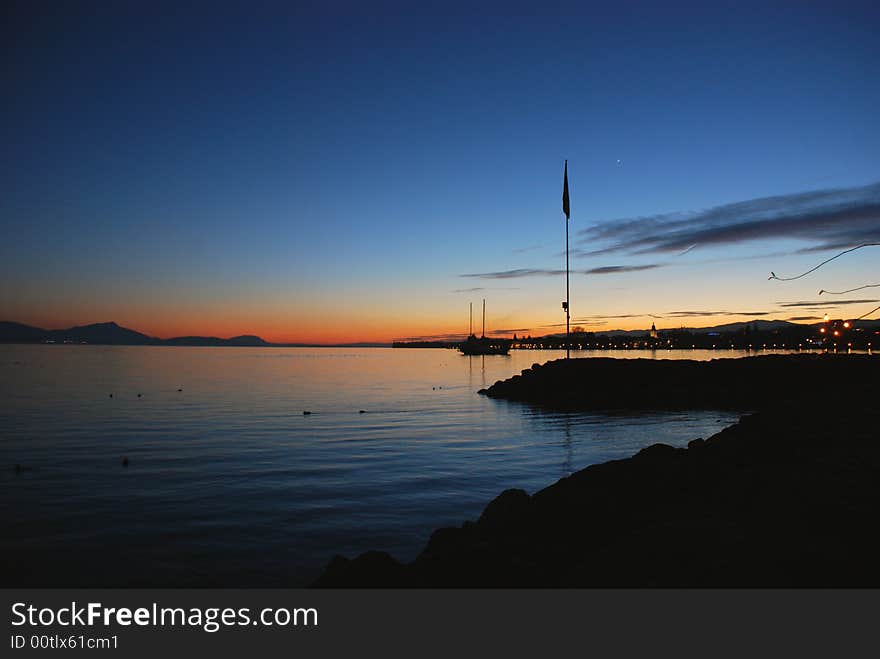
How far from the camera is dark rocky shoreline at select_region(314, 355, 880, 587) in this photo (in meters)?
6.16

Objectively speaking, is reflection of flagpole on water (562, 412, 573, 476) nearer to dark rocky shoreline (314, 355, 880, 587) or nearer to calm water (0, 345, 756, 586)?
calm water (0, 345, 756, 586)

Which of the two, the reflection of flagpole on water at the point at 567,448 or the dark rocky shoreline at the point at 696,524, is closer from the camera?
the dark rocky shoreline at the point at 696,524

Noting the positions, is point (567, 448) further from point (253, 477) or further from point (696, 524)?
point (696, 524)

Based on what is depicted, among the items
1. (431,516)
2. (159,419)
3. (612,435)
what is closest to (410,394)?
(159,419)

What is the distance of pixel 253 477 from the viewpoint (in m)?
17.5

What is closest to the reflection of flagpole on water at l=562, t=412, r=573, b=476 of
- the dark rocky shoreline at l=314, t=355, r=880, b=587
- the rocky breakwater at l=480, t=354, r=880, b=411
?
the dark rocky shoreline at l=314, t=355, r=880, b=587

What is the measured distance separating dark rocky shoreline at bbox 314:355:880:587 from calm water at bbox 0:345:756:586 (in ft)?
10.1

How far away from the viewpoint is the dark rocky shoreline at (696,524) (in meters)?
6.16

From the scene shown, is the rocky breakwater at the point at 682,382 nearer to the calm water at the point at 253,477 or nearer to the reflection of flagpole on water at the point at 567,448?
the calm water at the point at 253,477

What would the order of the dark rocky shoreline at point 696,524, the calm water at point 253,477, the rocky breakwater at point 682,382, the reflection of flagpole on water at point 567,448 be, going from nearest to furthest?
the dark rocky shoreline at point 696,524 → the calm water at point 253,477 → the reflection of flagpole on water at point 567,448 → the rocky breakwater at point 682,382

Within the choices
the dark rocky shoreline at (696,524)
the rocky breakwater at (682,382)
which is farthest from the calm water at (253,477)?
the rocky breakwater at (682,382)

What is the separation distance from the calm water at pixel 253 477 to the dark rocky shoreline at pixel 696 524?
3.09 meters

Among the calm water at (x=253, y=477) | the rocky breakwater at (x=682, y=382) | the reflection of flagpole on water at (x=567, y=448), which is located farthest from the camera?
the rocky breakwater at (x=682, y=382)
